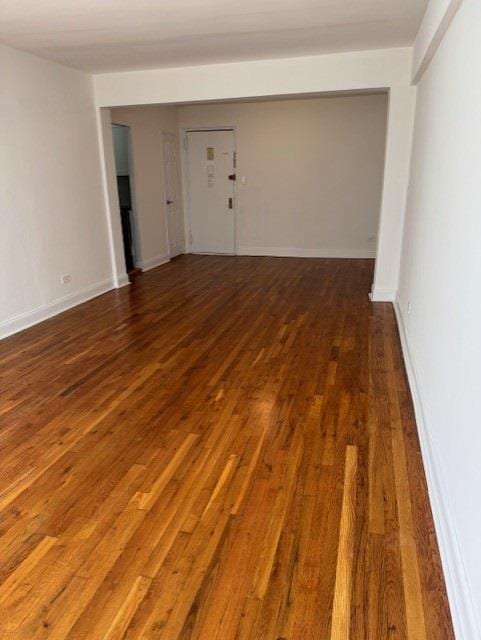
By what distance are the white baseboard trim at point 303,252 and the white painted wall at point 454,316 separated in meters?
4.42

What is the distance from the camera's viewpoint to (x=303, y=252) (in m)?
7.71

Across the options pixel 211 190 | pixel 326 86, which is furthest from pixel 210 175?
pixel 326 86

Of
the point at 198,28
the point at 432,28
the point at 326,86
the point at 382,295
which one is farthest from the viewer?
the point at 382,295

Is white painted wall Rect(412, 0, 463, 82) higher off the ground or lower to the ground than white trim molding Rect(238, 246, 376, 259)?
higher

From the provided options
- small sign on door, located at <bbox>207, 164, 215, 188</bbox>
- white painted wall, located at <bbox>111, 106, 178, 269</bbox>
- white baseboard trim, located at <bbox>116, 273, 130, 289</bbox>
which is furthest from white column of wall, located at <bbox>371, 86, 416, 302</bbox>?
small sign on door, located at <bbox>207, 164, 215, 188</bbox>

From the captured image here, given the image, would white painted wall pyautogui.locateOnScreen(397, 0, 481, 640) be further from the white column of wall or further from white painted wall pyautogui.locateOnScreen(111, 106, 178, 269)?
white painted wall pyautogui.locateOnScreen(111, 106, 178, 269)

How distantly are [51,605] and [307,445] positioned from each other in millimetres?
1342

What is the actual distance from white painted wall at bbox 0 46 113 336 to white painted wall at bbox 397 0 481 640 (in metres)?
3.47

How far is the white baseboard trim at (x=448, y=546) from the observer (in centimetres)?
131

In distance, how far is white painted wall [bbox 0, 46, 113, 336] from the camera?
4.06m

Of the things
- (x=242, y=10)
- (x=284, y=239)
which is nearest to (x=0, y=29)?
(x=242, y=10)

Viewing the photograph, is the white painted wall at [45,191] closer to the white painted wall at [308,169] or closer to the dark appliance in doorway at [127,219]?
the dark appliance in doorway at [127,219]

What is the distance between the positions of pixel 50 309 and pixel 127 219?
2528 mm

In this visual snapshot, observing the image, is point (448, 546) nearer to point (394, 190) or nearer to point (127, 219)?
point (394, 190)
